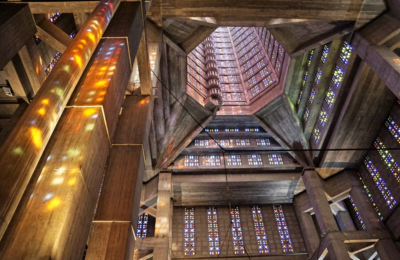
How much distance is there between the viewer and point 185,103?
53.4ft

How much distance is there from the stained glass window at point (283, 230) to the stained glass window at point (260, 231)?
3.41 ft

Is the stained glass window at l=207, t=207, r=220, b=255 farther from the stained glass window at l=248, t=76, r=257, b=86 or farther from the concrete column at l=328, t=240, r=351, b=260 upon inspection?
the stained glass window at l=248, t=76, r=257, b=86

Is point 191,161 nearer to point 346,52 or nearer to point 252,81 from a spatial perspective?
point 252,81

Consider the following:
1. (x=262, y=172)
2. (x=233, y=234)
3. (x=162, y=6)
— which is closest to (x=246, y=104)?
(x=262, y=172)

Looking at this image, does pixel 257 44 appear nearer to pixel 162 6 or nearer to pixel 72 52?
pixel 162 6

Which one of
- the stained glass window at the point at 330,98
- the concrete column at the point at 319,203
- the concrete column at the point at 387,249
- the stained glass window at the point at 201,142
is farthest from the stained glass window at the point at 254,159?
the concrete column at the point at 387,249

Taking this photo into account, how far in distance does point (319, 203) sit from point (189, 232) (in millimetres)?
8260

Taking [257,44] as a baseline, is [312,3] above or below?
below

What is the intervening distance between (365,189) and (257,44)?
44.5 ft

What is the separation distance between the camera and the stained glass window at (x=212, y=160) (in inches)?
704

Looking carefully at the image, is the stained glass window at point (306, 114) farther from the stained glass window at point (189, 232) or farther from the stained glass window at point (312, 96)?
the stained glass window at point (189, 232)

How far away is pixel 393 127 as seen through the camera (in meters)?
13.2

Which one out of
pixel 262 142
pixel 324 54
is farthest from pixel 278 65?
pixel 262 142

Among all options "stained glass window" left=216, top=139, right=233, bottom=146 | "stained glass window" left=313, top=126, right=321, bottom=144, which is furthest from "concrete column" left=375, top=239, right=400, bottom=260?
"stained glass window" left=216, top=139, right=233, bottom=146
